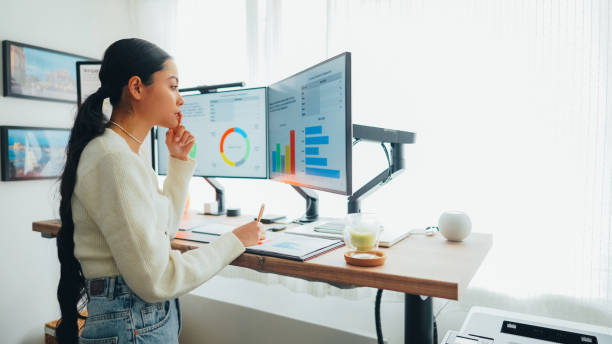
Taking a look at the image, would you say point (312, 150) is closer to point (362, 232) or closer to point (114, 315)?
point (362, 232)

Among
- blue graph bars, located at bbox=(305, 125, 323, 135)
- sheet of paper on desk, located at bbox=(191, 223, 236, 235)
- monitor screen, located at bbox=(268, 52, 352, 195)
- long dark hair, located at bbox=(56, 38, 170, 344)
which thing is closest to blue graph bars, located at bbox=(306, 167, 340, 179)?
monitor screen, located at bbox=(268, 52, 352, 195)

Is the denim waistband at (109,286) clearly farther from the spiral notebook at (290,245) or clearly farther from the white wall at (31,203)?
the white wall at (31,203)

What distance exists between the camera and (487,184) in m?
1.43

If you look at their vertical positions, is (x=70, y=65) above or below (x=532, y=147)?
above

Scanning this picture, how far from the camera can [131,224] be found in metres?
0.76

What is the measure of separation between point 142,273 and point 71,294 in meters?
0.32

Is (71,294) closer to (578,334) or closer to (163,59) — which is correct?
(163,59)

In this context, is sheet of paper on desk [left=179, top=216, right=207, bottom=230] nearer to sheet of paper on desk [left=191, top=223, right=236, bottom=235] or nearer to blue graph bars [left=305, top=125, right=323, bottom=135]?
sheet of paper on desk [left=191, top=223, right=236, bottom=235]

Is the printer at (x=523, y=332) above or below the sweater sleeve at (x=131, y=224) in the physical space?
below

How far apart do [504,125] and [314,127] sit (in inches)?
28.4

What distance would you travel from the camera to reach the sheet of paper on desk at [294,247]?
0.92 metres

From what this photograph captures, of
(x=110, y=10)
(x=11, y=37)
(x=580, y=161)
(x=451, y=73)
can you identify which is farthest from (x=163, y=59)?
(x=110, y=10)

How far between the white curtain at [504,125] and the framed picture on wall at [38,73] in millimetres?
1441

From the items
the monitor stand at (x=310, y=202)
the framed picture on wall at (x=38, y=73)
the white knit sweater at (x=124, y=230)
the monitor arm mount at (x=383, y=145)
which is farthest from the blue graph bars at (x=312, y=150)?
the framed picture on wall at (x=38, y=73)
